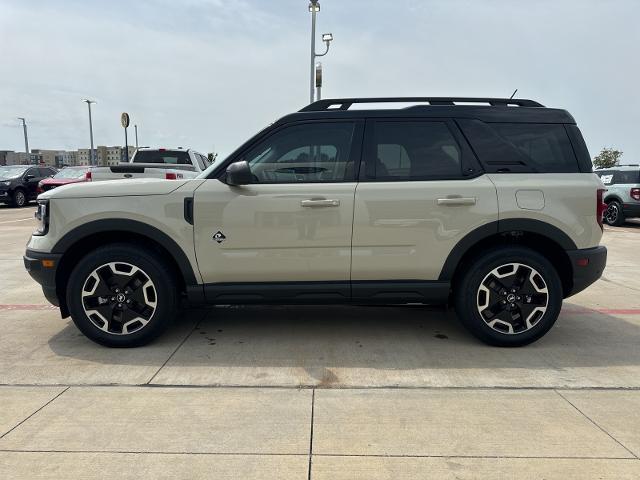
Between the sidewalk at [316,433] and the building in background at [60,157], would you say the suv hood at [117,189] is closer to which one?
the sidewalk at [316,433]

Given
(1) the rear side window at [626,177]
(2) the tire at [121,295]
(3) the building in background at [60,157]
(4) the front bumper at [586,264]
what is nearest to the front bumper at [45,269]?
(2) the tire at [121,295]

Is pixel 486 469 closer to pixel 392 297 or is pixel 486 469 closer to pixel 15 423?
pixel 392 297

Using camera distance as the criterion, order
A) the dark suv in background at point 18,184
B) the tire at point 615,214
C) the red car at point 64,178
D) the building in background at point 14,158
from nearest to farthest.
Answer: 1. the tire at point 615,214
2. the red car at point 64,178
3. the dark suv in background at point 18,184
4. the building in background at point 14,158

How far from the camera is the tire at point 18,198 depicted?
62.2 feet

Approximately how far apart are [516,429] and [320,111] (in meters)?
2.76

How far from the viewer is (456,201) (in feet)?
12.5

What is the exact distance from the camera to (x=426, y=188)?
383 centimetres

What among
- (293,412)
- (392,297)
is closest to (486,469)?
(293,412)

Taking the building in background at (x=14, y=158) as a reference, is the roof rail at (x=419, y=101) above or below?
above

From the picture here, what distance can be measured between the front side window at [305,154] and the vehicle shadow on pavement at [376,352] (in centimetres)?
144

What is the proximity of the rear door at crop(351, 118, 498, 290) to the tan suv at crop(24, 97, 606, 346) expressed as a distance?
11mm

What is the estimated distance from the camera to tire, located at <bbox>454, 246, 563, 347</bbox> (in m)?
3.89

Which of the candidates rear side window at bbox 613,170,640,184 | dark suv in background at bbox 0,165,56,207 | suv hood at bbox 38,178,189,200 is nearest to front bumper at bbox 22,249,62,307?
suv hood at bbox 38,178,189,200

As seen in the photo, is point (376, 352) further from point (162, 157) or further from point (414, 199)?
point (162, 157)
